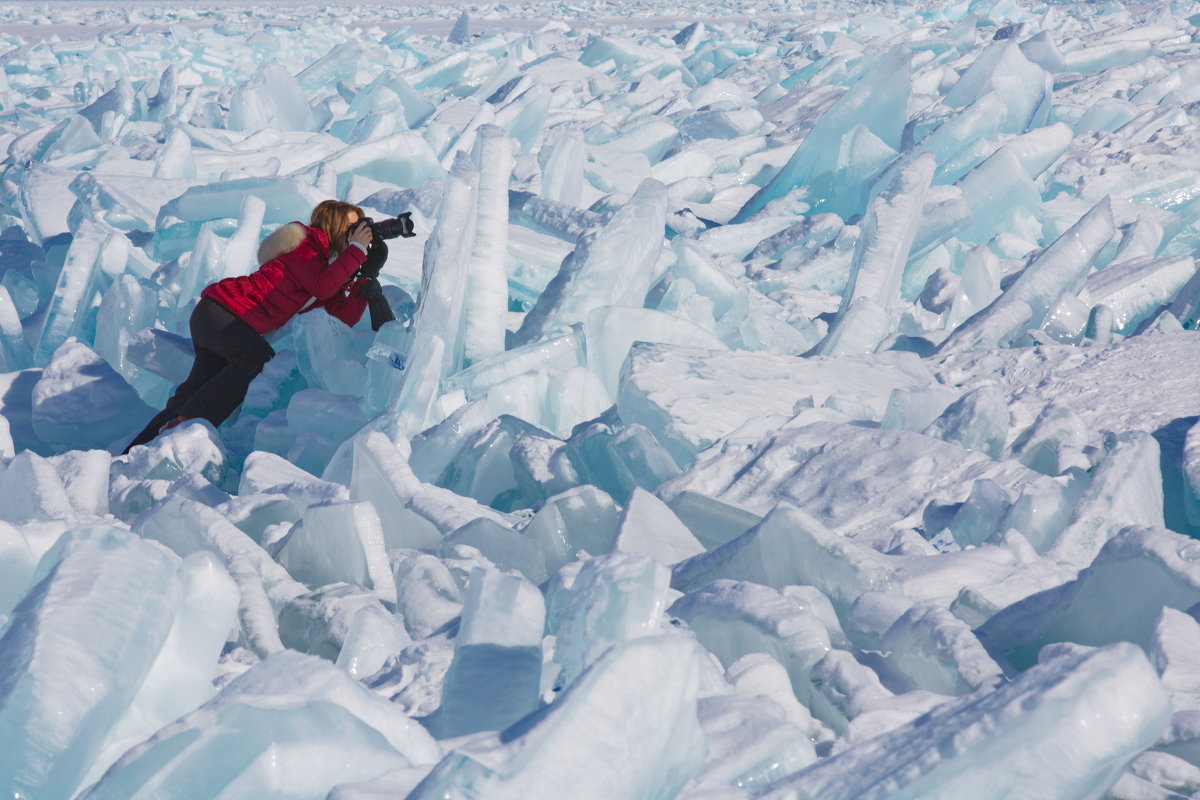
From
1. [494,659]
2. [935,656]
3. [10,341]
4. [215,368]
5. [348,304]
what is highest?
[494,659]

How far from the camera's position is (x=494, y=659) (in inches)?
46.3

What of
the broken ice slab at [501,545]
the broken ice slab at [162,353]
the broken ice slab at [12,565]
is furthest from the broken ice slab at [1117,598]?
the broken ice slab at [162,353]

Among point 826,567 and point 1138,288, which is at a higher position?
point 826,567

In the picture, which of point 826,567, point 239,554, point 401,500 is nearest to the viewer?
point 826,567

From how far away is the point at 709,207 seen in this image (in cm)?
466

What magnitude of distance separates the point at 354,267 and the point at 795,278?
5.13ft

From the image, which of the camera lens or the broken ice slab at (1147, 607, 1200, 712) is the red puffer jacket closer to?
the camera lens

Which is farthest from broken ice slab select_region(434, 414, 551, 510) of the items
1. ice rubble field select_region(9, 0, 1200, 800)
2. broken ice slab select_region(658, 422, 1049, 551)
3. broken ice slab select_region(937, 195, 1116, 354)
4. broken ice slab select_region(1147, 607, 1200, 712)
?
broken ice slab select_region(1147, 607, 1200, 712)

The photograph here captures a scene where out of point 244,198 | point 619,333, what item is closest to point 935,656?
point 619,333

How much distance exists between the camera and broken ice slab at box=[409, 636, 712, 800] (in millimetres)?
832

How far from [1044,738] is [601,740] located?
31 centimetres

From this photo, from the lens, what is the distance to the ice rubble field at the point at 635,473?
0.92 m

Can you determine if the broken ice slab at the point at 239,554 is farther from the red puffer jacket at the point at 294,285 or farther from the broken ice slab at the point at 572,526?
the red puffer jacket at the point at 294,285

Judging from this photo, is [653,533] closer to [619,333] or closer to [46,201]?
[619,333]
